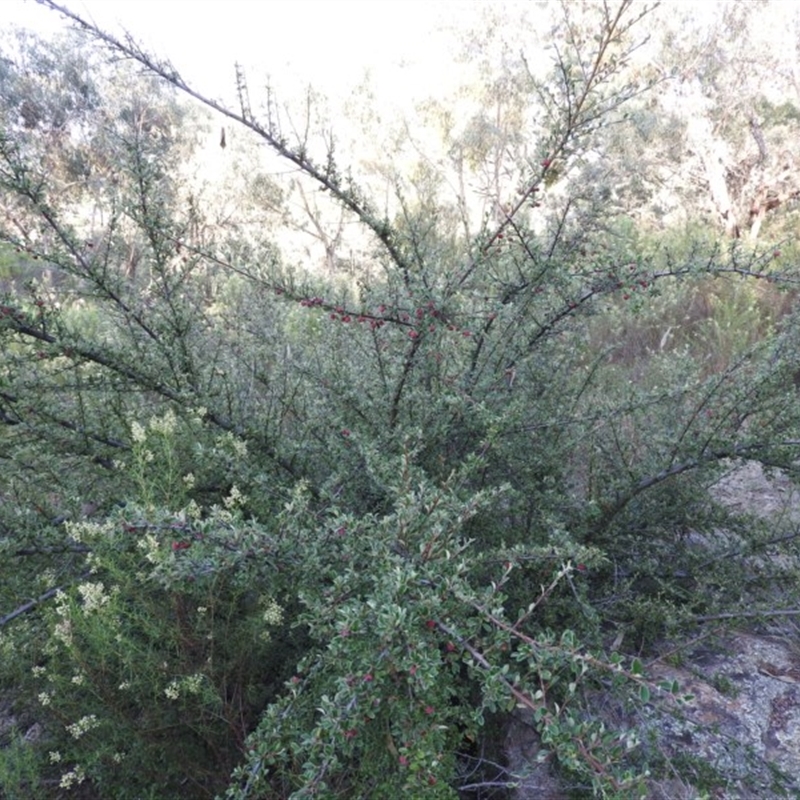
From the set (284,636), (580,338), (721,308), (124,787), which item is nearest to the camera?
(124,787)

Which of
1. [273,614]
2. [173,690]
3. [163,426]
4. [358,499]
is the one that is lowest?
[173,690]

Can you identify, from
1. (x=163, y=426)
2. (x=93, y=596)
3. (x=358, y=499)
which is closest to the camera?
(x=93, y=596)

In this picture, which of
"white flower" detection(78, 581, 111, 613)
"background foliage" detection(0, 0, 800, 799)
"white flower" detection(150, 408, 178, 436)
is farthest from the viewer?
"white flower" detection(150, 408, 178, 436)

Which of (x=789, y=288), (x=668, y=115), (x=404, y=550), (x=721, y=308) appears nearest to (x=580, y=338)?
(x=789, y=288)

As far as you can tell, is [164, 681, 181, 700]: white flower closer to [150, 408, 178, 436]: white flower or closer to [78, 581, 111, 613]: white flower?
[78, 581, 111, 613]: white flower

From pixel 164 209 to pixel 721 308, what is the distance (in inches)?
166

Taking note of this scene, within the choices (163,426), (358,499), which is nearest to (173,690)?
(163,426)

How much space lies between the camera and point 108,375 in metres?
2.20

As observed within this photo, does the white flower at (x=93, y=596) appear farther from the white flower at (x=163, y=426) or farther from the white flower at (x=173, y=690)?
the white flower at (x=163, y=426)

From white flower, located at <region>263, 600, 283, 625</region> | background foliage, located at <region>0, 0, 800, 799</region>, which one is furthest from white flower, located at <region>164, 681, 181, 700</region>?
white flower, located at <region>263, 600, 283, 625</region>

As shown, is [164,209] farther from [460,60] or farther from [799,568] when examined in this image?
[460,60]

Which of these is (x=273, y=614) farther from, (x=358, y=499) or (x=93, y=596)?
(x=358, y=499)

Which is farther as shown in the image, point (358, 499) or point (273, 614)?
point (358, 499)

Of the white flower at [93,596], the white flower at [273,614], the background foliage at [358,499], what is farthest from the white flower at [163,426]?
the white flower at [273,614]
